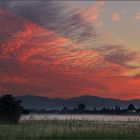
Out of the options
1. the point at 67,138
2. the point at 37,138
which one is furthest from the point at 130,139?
the point at 37,138

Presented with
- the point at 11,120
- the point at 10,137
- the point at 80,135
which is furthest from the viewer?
the point at 11,120

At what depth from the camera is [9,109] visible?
5997 centimetres

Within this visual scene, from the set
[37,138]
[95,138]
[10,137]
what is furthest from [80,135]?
[10,137]

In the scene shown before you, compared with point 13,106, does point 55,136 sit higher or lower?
lower

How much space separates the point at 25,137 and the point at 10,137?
1323mm

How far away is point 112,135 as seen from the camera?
35.0 m

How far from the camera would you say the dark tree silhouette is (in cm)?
5916

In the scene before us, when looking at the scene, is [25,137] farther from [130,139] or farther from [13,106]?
[13,106]

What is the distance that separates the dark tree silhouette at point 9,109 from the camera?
5916 cm

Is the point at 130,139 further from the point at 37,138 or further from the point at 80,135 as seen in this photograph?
the point at 37,138

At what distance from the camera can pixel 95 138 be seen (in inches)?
1307

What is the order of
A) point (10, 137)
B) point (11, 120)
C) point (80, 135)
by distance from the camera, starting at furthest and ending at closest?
point (11, 120) < point (80, 135) < point (10, 137)

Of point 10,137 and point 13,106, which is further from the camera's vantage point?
point 13,106

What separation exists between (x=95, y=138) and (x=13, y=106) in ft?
96.6
